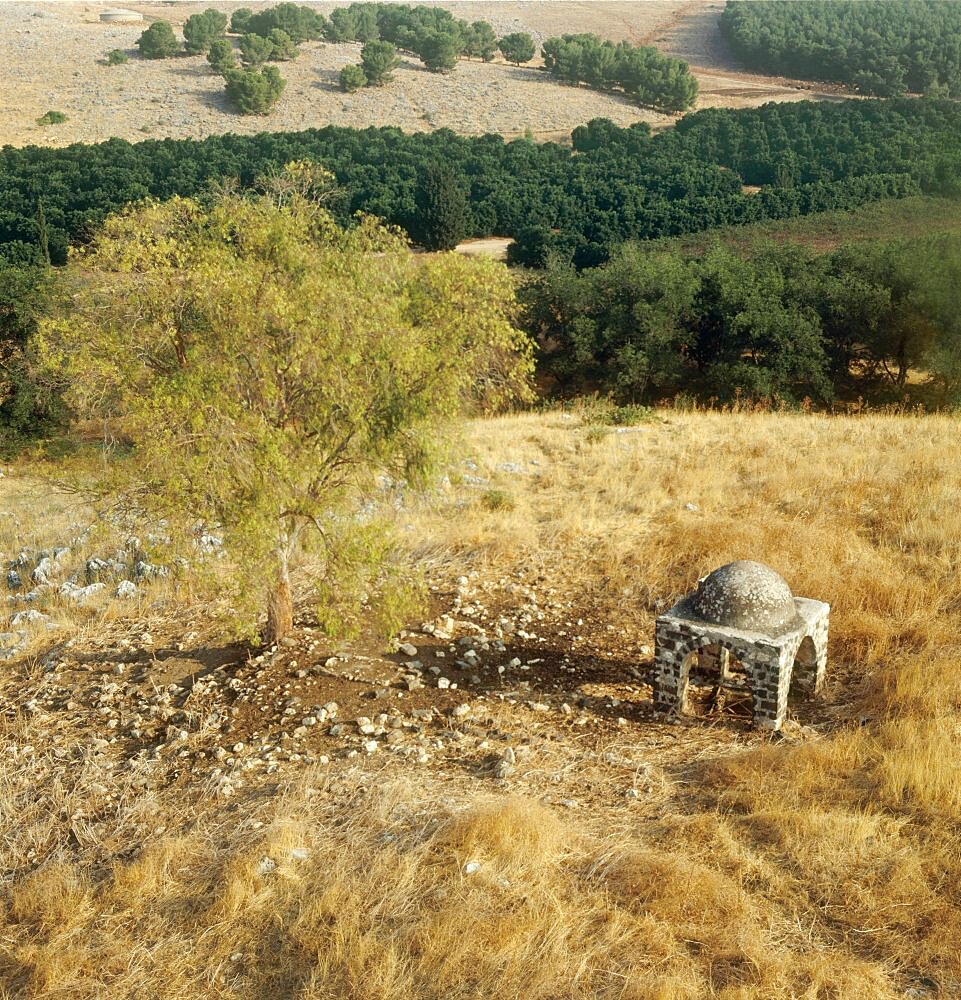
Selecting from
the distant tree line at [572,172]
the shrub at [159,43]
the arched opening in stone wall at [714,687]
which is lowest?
the arched opening in stone wall at [714,687]

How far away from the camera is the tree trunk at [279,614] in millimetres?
10664

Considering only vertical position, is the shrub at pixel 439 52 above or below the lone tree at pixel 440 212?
above

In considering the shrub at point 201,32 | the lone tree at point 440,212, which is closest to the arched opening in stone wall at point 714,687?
the lone tree at point 440,212

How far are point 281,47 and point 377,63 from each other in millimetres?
14974

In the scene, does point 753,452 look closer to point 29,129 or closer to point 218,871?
point 218,871

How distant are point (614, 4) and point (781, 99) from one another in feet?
278

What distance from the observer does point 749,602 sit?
9031 millimetres

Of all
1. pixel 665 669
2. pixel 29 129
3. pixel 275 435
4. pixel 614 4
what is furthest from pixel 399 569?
pixel 614 4

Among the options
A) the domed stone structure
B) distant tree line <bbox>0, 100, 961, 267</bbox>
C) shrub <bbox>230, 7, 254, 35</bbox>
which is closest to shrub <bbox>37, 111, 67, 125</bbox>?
distant tree line <bbox>0, 100, 961, 267</bbox>

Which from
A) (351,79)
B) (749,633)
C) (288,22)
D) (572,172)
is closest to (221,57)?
(351,79)

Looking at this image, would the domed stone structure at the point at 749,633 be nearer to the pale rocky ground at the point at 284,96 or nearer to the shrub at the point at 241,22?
the pale rocky ground at the point at 284,96

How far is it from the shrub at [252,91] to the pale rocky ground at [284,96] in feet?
4.06

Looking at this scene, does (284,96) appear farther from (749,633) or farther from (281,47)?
(749,633)

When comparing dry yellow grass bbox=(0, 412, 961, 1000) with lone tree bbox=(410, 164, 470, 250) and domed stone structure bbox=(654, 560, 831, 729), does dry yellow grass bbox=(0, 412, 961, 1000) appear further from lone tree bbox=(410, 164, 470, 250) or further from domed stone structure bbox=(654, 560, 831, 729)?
lone tree bbox=(410, 164, 470, 250)
